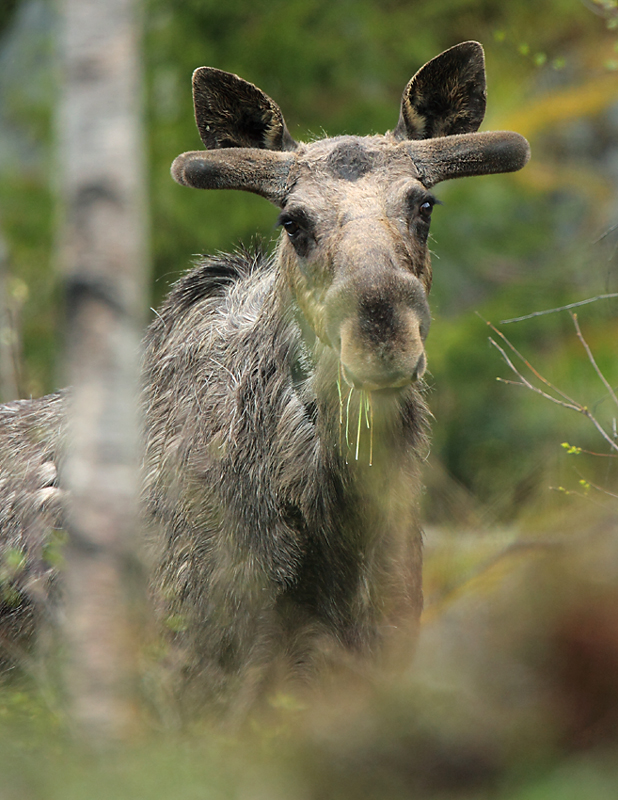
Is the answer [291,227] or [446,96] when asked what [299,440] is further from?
[446,96]

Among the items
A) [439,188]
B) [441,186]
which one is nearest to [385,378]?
[439,188]

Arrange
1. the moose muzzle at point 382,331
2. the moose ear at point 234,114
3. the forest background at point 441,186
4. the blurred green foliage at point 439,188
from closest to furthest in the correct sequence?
the moose muzzle at point 382,331
the moose ear at point 234,114
the forest background at point 441,186
the blurred green foliage at point 439,188

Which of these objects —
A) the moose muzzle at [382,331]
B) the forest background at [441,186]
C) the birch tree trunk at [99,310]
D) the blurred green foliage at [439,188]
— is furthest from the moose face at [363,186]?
the blurred green foliage at [439,188]

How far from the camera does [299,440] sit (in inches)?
178

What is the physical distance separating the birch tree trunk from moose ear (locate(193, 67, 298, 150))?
174cm

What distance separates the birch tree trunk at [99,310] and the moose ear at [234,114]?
68.5 inches

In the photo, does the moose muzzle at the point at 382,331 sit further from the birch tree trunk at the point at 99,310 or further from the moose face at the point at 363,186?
the birch tree trunk at the point at 99,310

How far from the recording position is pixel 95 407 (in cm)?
302

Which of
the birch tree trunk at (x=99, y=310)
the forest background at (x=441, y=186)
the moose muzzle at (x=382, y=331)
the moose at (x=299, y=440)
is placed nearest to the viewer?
the birch tree trunk at (x=99, y=310)

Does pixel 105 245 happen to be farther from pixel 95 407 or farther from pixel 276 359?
A: pixel 276 359

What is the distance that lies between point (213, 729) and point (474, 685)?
1.58 m

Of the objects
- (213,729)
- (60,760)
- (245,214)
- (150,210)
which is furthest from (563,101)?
(60,760)

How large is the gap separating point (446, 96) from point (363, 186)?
986mm

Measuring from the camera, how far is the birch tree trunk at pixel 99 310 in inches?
118
